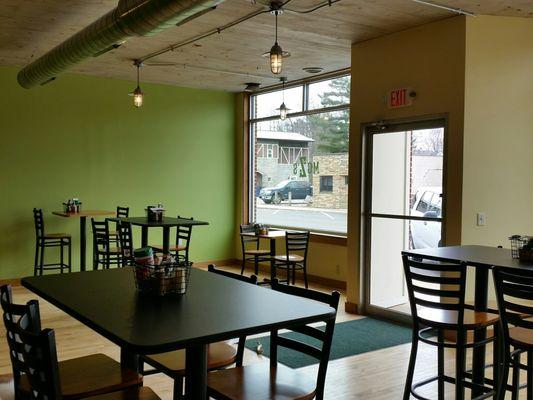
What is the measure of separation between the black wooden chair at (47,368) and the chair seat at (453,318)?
1.68m

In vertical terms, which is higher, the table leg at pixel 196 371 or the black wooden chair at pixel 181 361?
the table leg at pixel 196 371

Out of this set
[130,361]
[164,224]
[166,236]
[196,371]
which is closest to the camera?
[196,371]

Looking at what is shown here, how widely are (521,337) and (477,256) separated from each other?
2.17ft

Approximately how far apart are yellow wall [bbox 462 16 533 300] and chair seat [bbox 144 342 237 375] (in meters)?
2.79

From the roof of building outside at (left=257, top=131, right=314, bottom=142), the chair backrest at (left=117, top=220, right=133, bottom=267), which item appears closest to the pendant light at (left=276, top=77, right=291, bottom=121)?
the roof of building outside at (left=257, top=131, right=314, bottom=142)

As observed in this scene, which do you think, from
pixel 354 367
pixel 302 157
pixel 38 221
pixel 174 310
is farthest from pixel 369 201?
pixel 38 221

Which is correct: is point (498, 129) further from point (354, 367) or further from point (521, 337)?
point (521, 337)

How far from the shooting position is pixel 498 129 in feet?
16.2

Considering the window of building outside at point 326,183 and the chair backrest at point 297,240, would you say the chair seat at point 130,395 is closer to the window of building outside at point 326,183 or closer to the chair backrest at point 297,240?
the chair backrest at point 297,240

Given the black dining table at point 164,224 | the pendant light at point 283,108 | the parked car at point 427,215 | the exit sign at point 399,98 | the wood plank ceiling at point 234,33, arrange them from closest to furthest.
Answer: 1. the wood plank ceiling at point 234,33
2. the parked car at point 427,215
3. the exit sign at point 399,98
4. the black dining table at point 164,224
5. the pendant light at point 283,108

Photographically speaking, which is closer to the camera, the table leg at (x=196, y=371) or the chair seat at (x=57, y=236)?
the table leg at (x=196, y=371)

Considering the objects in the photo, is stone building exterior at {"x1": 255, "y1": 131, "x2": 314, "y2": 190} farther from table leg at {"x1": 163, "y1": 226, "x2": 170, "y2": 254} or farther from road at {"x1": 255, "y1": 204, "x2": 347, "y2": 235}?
table leg at {"x1": 163, "y1": 226, "x2": 170, "y2": 254}

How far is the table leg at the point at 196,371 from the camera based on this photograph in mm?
2193

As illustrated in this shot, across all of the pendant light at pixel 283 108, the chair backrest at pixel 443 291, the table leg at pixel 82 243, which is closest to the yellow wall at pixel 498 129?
the chair backrest at pixel 443 291
